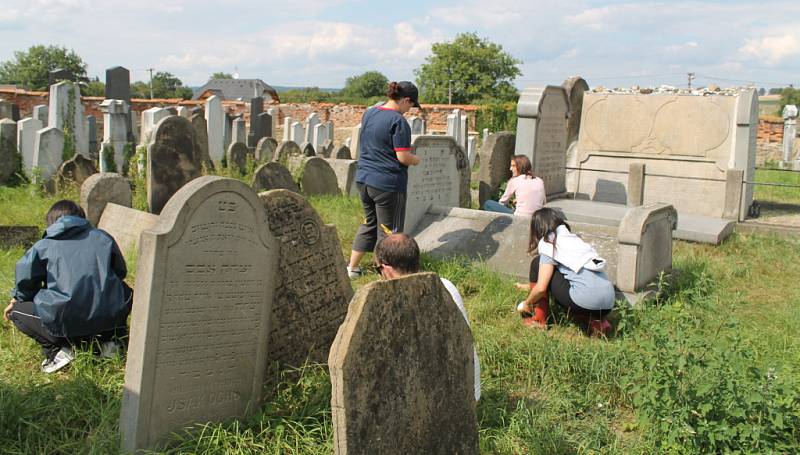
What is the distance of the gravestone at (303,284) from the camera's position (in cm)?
402

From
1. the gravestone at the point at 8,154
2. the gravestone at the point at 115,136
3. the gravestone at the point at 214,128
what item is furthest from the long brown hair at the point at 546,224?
the gravestone at the point at 214,128

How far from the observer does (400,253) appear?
320 centimetres

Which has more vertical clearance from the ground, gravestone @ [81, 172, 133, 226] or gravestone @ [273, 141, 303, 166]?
gravestone @ [273, 141, 303, 166]

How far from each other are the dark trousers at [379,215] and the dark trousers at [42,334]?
2447mm

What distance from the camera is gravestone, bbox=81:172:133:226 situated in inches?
278

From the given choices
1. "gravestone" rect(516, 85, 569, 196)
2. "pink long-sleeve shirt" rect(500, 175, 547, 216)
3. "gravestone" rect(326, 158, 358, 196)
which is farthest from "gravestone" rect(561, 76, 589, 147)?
"pink long-sleeve shirt" rect(500, 175, 547, 216)

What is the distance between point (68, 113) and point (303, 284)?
989 cm

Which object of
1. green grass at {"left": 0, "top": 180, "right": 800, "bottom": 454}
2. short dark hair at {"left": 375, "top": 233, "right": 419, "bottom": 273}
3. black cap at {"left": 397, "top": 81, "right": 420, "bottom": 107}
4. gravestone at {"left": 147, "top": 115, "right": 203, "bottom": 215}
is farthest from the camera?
gravestone at {"left": 147, "top": 115, "right": 203, "bottom": 215}

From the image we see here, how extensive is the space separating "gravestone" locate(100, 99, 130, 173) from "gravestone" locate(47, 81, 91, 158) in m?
0.78

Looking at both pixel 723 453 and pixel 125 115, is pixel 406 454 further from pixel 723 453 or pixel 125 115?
pixel 125 115

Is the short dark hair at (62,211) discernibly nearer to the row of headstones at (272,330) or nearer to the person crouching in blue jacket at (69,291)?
the person crouching in blue jacket at (69,291)

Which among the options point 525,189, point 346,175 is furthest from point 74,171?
point 525,189

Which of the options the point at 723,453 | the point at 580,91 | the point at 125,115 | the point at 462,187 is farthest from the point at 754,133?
the point at 125,115

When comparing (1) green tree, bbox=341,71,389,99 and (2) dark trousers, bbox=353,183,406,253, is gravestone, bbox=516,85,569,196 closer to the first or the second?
(2) dark trousers, bbox=353,183,406,253
